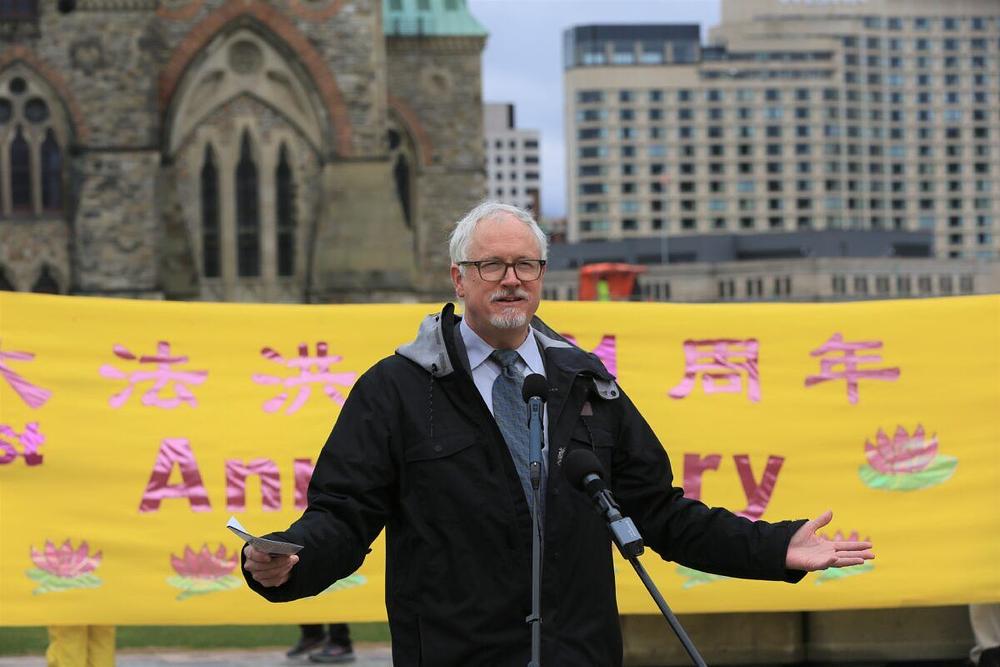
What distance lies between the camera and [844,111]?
517 feet

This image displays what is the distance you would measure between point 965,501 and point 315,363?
331 cm

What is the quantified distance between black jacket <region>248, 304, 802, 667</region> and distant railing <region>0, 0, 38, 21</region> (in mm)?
30739

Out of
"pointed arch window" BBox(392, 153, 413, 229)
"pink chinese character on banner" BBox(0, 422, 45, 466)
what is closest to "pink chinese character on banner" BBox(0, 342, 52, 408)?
"pink chinese character on banner" BBox(0, 422, 45, 466)

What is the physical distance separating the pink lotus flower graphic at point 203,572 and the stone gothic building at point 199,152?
25729mm

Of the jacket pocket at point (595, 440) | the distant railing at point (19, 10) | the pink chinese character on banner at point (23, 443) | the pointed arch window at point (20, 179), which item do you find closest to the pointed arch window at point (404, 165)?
the pointed arch window at point (20, 179)

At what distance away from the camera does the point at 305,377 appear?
7.73 m

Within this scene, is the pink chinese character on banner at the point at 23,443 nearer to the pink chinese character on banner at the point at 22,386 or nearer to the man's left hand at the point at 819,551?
the pink chinese character on banner at the point at 22,386

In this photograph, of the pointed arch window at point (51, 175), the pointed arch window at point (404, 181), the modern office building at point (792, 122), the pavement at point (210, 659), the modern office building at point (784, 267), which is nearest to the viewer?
the pavement at point (210, 659)

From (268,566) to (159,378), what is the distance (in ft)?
13.3

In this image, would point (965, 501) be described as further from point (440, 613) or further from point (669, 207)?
point (669, 207)

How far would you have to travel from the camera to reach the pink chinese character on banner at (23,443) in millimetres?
7379

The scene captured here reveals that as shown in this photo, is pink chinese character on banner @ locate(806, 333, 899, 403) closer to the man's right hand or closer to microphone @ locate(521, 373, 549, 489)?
microphone @ locate(521, 373, 549, 489)

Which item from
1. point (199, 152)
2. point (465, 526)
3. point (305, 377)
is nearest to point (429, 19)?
point (199, 152)

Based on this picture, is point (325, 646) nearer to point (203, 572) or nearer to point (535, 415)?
point (203, 572)
